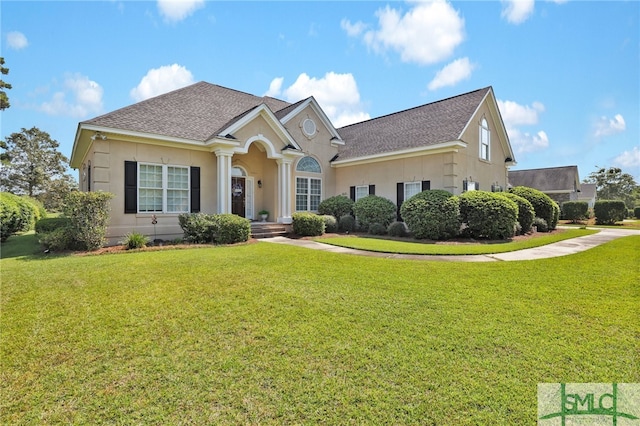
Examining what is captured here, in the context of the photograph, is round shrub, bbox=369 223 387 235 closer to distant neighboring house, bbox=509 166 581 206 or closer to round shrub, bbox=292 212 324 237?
round shrub, bbox=292 212 324 237

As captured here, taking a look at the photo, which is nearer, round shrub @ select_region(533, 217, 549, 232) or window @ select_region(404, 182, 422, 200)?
window @ select_region(404, 182, 422, 200)

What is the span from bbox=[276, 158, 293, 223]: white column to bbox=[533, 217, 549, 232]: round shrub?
13.3m

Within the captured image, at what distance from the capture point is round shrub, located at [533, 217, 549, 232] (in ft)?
55.4

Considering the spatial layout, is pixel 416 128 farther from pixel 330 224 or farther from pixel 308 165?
pixel 330 224

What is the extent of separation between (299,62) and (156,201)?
9.34 meters

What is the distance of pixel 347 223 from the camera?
54.2ft

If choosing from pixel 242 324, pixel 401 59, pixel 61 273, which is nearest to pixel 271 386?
pixel 242 324

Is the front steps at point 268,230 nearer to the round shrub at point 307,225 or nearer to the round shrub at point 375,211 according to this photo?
the round shrub at point 307,225

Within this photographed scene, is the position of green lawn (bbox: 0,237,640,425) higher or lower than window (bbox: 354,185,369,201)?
lower

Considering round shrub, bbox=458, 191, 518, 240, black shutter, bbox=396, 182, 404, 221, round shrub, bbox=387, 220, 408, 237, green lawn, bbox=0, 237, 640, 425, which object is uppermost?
black shutter, bbox=396, 182, 404, 221

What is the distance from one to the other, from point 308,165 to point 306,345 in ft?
49.7

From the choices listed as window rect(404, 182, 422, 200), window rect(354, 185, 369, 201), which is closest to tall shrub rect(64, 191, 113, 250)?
window rect(354, 185, 369, 201)

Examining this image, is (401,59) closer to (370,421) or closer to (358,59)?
(358,59)

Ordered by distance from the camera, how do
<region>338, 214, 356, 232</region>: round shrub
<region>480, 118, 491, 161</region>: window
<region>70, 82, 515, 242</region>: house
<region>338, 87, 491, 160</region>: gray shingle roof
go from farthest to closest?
<region>480, 118, 491, 161</region>: window < <region>338, 214, 356, 232</region>: round shrub < <region>338, 87, 491, 160</region>: gray shingle roof < <region>70, 82, 515, 242</region>: house
